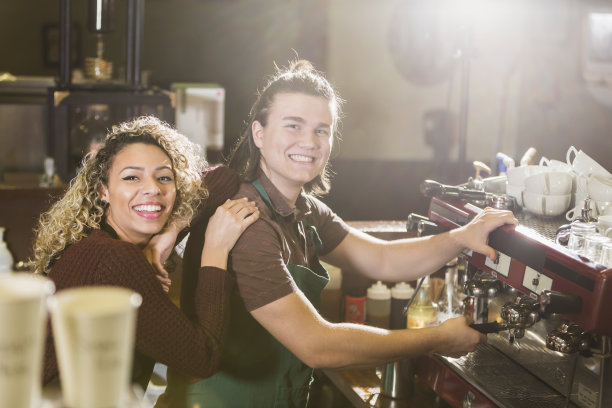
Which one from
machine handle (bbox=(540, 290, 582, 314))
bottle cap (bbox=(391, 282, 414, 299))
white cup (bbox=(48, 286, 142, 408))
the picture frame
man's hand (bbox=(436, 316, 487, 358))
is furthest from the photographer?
the picture frame

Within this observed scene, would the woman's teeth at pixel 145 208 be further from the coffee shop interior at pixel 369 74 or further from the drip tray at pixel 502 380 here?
Answer: the coffee shop interior at pixel 369 74

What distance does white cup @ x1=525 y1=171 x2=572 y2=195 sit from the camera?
5.88 feet

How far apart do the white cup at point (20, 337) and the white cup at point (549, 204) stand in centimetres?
148

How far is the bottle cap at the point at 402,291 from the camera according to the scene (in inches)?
93.7

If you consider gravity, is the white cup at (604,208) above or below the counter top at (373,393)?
above

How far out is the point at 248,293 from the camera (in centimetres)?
160

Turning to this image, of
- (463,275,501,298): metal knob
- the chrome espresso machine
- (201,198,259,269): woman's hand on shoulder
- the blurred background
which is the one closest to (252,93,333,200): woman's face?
(201,198,259,269): woman's hand on shoulder

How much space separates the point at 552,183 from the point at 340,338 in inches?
27.0

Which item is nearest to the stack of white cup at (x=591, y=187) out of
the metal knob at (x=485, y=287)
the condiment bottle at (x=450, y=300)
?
the metal knob at (x=485, y=287)

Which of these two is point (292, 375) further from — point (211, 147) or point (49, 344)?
point (211, 147)

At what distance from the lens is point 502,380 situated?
175cm

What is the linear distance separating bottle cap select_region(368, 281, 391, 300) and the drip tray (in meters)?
0.51

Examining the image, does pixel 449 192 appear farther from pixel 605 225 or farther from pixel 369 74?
pixel 369 74

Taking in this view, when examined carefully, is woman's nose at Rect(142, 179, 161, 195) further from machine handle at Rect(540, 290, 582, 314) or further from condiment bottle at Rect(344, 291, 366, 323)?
condiment bottle at Rect(344, 291, 366, 323)
